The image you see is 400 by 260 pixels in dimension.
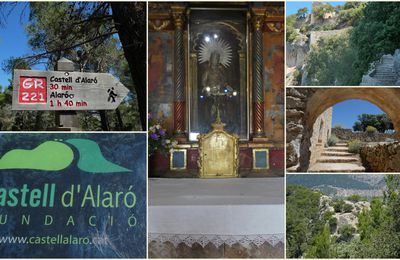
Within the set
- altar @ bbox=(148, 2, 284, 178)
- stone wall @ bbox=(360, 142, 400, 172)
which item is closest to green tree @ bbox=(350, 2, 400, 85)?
→ stone wall @ bbox=(360, 142, 400, 172)

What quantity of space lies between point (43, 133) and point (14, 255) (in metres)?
1.23

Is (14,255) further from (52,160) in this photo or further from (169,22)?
(169,22)

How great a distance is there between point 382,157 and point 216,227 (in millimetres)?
1791

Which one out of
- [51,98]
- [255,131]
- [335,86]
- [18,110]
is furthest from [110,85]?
[335,86]

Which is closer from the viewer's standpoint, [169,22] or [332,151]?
[332,151]

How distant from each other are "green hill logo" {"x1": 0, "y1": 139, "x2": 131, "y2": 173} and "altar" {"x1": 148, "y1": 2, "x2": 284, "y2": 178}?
2.25ft

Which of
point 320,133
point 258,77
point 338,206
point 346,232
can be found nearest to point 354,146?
point 320,133

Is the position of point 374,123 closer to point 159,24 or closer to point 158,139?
point 158,139

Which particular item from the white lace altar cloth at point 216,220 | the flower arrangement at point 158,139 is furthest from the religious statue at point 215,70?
the white lace altar cloth at point 216,220

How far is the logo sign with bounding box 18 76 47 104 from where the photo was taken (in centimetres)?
460

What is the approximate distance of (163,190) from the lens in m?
4.80

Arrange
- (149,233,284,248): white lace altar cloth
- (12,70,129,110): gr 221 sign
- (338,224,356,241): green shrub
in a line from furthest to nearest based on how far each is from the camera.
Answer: (338,224,356,241): green shrub
(12,70,129,110): gr 221 sign
(149,233,284,248): white lace altar cloth

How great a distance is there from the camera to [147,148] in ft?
15.3

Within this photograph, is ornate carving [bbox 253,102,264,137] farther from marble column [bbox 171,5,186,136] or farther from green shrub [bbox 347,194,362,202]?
green shrub [bbox 347,194,362,202]
